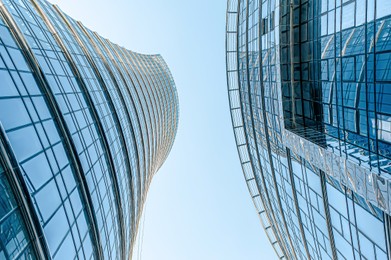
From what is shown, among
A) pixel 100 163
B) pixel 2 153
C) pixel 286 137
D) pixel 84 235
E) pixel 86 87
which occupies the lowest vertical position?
pixel 84 235

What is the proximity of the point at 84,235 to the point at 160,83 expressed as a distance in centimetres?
6292

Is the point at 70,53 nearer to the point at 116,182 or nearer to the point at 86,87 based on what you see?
the point at 86,87

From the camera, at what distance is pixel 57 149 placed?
1717 cm

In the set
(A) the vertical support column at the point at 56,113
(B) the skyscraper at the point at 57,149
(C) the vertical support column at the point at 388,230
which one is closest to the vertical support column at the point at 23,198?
(B) the skyscraper at the point at 57,149

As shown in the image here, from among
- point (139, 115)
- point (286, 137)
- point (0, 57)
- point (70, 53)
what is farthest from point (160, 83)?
point (0, 57)

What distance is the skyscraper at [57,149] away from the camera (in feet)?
40.7

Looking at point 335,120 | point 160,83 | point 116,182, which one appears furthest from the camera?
point 160,83

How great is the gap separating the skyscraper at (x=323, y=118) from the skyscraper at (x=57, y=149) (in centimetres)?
1491

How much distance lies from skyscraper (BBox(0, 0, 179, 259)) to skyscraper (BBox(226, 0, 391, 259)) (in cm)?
1491

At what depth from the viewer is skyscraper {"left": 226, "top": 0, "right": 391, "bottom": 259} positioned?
12.7m

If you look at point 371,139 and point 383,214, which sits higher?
point 371,139

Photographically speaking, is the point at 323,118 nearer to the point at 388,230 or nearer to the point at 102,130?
the point at 388,230

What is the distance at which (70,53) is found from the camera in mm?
26984

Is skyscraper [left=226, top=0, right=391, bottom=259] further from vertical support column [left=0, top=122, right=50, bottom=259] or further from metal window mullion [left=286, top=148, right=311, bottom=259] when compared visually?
vertical support column [left=0, top=122, right=50, bottom=259]
